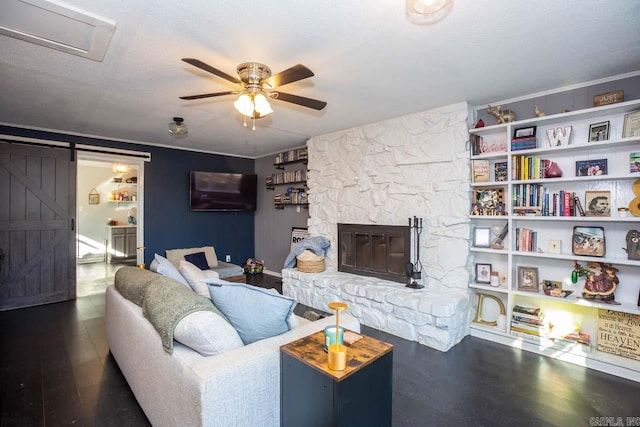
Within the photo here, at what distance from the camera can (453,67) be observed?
7.86 feet

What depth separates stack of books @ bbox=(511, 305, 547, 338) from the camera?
289 centimetres

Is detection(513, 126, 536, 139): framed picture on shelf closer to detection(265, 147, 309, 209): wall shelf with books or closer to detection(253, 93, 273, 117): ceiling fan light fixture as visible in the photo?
detection(253, 93, 273, 117): ceiling fan light fixture

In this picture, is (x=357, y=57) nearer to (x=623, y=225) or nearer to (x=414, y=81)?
(x=414, y=81)

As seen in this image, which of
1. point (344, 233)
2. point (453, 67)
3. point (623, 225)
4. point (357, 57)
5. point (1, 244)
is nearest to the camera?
point (357, 57)

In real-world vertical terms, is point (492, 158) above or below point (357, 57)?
below

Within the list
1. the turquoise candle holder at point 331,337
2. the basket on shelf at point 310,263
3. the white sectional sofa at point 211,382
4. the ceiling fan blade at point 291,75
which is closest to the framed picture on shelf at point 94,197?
the basket on shelf at point 310,263

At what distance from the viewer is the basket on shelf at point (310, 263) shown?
4.25 metres

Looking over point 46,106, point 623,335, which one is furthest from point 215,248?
point 623,335

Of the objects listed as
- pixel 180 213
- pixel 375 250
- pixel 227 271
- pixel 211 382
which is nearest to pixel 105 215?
pixel 180 213

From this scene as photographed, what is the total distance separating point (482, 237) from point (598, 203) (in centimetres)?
96

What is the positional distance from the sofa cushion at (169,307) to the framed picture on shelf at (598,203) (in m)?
3.08

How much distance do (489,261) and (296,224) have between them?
10.1 ft

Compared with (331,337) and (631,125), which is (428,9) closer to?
(331,337)

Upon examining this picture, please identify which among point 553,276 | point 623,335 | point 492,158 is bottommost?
point 623,335
